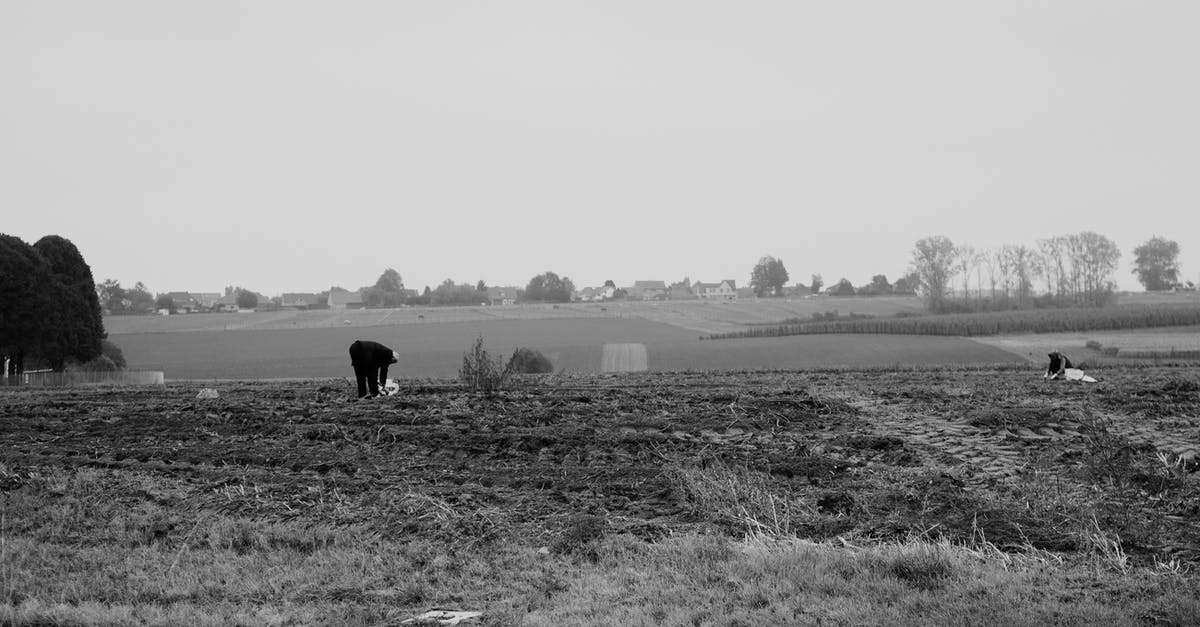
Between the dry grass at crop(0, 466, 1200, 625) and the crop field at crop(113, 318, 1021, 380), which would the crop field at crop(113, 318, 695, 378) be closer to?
the crop field at crop(113, 318, 1021, 380)

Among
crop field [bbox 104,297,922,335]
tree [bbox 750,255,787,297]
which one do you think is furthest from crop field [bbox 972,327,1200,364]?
tree [bbox 750,255,787,297]

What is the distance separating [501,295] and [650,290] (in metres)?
45.5

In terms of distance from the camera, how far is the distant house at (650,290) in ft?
580

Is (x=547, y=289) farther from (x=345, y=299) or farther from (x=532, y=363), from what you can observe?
(x=532, y=363)

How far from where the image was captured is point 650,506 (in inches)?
448

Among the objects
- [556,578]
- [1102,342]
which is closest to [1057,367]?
[556,578]

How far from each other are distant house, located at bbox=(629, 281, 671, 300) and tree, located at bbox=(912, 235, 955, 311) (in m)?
70.8

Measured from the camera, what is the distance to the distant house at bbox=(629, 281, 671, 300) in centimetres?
17675

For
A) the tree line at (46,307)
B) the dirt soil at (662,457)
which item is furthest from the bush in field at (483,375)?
the tree line at (46,307)

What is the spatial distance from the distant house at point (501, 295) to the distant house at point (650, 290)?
2806 cm

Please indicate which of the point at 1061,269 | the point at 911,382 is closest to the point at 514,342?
the point at 911,382

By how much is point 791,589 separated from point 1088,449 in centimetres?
810

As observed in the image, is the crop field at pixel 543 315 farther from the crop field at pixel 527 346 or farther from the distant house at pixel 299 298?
the distant house at pixel 299 298

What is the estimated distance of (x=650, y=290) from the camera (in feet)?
614
